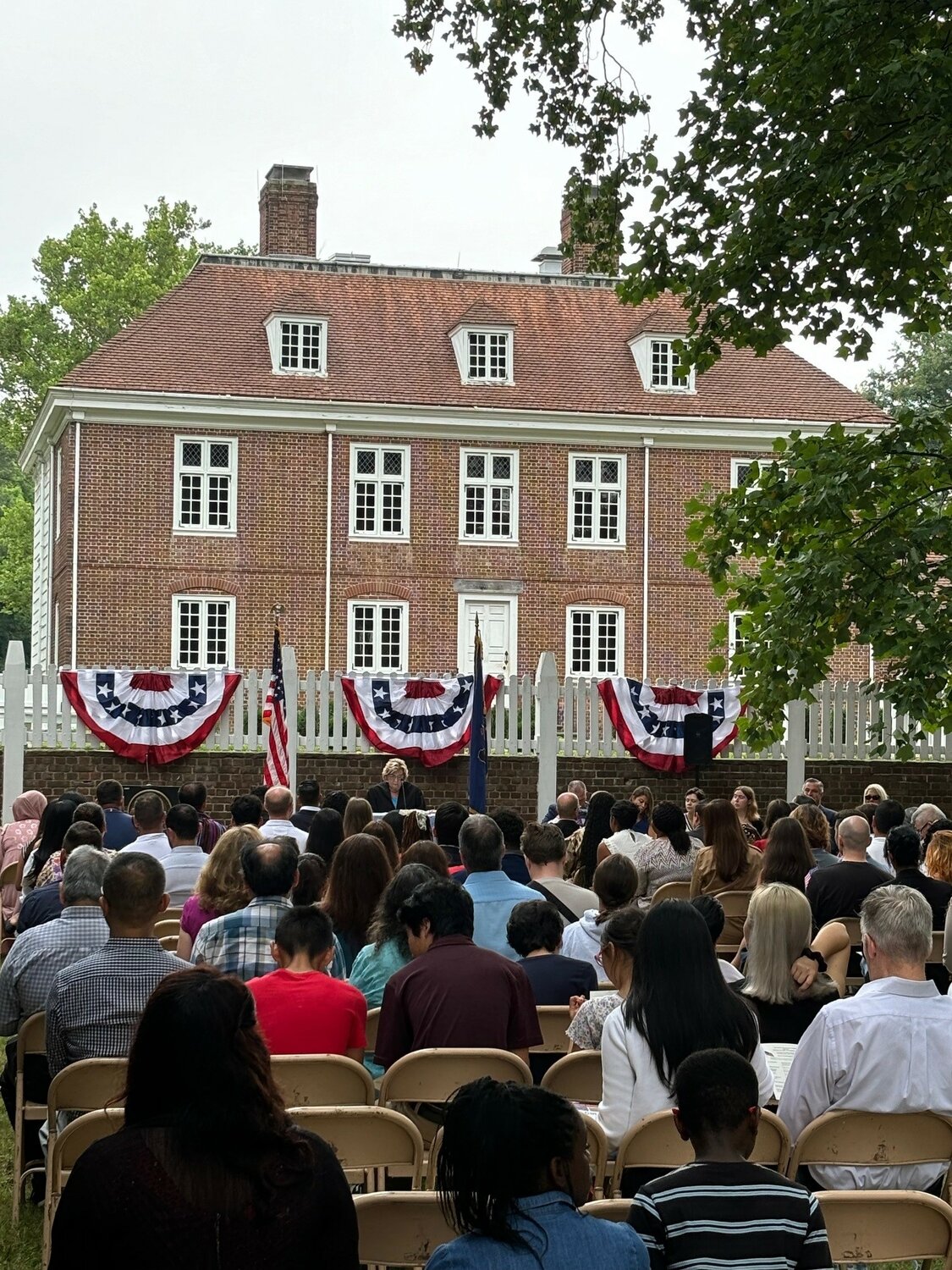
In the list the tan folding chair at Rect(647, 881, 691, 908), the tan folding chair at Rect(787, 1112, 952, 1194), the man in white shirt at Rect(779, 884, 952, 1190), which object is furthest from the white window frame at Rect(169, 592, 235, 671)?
the tan folding chair at Rect(787, 1112, 952, 1194)

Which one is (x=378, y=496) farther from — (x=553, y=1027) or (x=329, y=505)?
(x=553, y=1027)

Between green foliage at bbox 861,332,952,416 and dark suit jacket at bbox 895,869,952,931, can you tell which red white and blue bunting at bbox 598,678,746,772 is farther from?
green foliage at bbox 861,332,952,416

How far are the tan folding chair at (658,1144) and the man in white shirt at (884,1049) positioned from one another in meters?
0.41

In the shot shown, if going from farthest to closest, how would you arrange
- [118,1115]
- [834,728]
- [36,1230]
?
[834,728] → [36,1230] → [118,1115]

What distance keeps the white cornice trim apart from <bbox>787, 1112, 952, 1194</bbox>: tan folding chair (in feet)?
106

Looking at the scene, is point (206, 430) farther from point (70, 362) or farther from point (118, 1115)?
point (118, 1115)

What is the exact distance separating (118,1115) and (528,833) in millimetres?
5092

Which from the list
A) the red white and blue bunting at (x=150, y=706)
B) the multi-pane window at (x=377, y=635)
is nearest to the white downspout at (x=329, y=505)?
the multi-pane window at (x=377, y=635)

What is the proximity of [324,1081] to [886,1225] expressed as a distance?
6.84 feet

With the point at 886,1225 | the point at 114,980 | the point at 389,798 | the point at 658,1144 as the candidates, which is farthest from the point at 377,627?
the point at 886,1225

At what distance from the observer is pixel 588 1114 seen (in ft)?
18.0

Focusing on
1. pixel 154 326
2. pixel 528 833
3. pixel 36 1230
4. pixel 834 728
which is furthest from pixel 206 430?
pixel 36 1230

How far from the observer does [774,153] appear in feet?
44.2

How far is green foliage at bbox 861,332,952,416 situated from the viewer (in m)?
68.6
